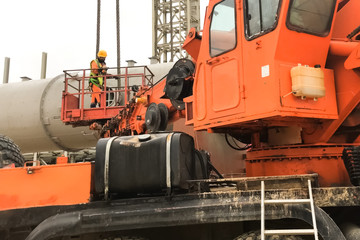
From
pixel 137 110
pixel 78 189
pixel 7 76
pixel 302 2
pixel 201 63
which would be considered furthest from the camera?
pixel 7 76

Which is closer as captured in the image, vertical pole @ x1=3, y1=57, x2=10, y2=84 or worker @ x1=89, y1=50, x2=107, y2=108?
worker @ x1=89, y1=50, x2=107, y2=108

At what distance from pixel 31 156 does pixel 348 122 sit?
44.4ft

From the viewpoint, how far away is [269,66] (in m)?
2.94

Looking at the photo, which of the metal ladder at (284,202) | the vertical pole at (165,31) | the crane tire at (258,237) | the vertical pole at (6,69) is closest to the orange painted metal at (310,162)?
the metal ladder at (284,202)

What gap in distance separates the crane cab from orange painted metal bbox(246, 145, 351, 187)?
0.87 ft

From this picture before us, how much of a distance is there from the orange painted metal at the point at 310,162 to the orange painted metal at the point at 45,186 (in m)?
1.70

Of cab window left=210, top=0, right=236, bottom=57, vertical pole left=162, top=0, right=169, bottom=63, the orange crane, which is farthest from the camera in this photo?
vertical pole left=162, top=0, right=169, bottom=63

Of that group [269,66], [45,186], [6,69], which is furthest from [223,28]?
[6,69]

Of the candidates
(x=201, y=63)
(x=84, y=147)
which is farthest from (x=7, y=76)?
(x=201, y=63)

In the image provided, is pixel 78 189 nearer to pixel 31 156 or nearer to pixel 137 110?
pixel 137 110

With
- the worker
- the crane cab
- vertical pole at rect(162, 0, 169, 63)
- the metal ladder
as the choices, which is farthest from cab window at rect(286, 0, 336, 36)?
vertical pole at rect(162, 0, 169, 63)

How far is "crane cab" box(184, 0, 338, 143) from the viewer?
292 centimetres

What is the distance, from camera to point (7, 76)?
62.7 ft

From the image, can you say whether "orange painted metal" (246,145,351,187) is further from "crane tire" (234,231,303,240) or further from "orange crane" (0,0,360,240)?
"crane tire" (234,231,303,240)
